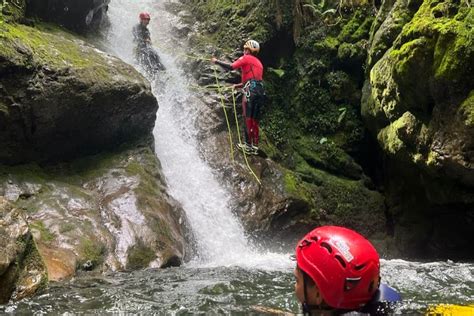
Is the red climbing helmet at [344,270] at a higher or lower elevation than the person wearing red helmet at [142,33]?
lower

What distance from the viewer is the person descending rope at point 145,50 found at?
14.1m

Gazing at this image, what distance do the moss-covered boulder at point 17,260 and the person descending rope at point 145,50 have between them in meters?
9.08

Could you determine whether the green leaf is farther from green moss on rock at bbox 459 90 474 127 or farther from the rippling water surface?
the rippling water surface

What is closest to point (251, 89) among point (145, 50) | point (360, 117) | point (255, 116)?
point (255, 116)

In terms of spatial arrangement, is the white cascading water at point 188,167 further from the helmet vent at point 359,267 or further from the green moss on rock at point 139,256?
Answer: the helmet vent at point 359,267

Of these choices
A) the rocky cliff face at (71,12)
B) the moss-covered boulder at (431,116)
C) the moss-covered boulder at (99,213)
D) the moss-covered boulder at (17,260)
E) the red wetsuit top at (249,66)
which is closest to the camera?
the moss-covered boulder at (17,260)

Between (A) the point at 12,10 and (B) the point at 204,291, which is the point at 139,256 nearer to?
(B) the point at 204,291

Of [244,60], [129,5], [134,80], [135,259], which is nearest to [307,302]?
[135,259]

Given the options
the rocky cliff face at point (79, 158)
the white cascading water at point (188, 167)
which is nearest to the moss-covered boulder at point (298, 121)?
the white cascading water at point (188, 167)

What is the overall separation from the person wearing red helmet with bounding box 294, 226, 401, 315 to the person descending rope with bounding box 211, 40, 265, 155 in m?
9.16

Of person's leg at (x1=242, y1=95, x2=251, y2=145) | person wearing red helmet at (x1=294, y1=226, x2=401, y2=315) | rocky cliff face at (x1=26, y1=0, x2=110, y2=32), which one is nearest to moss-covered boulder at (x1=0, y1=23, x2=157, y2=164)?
rocky cliff face at (x1=26, y1=0, x2=110, y2=32)

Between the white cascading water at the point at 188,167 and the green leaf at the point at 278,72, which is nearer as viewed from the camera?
the white cascading water at the point at 188,167

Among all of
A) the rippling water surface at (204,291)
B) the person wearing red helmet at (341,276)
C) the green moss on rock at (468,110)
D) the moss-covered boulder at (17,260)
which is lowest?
the rippling water surface at (204,291)

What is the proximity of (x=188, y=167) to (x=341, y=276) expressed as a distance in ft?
30.1
